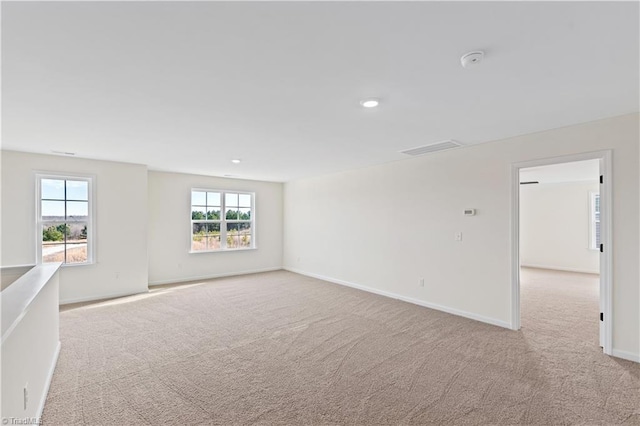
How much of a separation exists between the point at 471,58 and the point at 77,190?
19.8 feet

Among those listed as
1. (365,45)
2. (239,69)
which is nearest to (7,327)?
(239,69)

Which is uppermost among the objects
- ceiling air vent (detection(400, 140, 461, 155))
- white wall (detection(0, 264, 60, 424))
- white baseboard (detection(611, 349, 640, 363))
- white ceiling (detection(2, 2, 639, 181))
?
white ceiling (detection(2, 2, 639, 181))

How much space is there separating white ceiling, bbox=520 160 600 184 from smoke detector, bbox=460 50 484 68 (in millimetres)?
4385

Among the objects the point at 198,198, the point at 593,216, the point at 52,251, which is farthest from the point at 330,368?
the point at 593,216

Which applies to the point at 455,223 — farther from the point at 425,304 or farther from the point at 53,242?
the point at 53,242

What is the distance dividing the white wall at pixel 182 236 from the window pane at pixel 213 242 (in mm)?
155

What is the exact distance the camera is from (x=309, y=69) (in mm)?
2027

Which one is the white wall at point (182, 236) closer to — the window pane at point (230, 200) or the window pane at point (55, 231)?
the window pane at point (230, 200)

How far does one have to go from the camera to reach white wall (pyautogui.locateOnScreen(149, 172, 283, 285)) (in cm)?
618

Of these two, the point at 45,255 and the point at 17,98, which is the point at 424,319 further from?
the point at 45,255

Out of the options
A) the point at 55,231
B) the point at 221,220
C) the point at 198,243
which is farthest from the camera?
the point at 221,220

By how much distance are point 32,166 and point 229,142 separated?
3297mm

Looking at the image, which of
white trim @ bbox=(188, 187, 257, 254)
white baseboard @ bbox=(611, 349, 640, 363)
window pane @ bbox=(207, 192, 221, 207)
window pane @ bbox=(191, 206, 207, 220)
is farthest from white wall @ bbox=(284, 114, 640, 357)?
window pane @ bbox=(191, 206, 207, 220)

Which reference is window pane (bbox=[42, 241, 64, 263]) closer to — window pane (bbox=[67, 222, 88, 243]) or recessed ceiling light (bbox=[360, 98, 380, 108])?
window pane (bbox=[67, 222, 88, 243])
